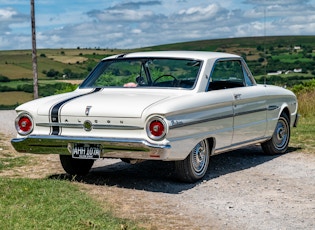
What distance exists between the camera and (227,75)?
9445mm

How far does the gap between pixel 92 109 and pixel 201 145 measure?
1.51 metres

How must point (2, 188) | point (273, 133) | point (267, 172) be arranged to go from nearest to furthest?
1. point (2, 188)
2. point (267, 172)
3. point (273, 133)

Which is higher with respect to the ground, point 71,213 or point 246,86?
point 246,86

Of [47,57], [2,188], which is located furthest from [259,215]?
[47,57]

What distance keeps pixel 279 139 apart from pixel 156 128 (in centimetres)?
401

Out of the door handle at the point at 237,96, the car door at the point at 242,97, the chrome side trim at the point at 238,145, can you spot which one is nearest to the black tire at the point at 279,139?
the chrome side trim at the point at 238,145

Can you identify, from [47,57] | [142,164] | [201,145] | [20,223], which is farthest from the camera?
[47,57]

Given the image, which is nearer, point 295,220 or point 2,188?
point 295,220

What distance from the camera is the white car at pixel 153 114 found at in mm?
7574

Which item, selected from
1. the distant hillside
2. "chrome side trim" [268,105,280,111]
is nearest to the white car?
"chrome side trim" [268,105,280,111]

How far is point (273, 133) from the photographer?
1073 centimetres

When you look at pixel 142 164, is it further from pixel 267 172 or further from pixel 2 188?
pixel 2 188

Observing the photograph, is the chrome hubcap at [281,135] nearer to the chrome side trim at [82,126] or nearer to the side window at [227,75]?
the side window at [227,75]

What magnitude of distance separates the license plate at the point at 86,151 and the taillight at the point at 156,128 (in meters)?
0.69
